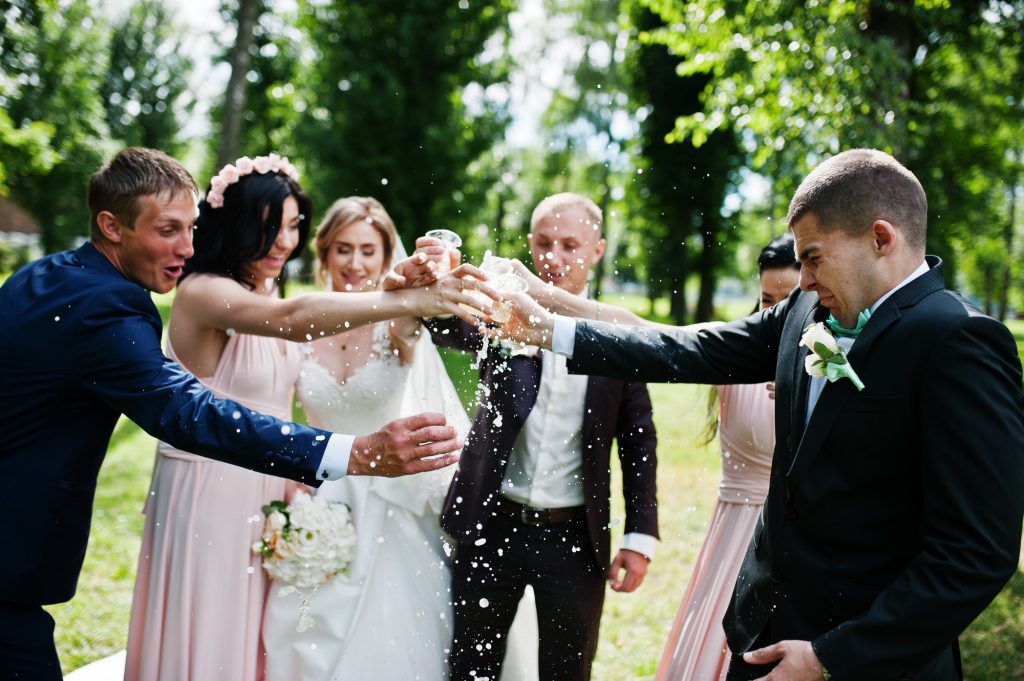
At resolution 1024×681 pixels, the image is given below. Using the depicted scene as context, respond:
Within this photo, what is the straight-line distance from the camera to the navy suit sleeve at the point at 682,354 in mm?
3006

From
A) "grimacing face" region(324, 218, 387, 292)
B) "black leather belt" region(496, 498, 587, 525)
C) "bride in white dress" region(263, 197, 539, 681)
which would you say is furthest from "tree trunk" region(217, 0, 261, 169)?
"black leather belt" region(496, 498, 587, 525)

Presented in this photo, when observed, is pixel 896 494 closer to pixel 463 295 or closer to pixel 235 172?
pixel 463 295

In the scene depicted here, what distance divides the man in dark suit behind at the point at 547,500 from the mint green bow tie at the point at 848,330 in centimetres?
137

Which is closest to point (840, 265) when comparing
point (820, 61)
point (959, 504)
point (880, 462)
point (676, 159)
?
point (880, 462)

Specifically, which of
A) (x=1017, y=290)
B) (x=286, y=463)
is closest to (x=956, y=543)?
(x=286, y=463)

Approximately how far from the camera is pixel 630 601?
673 cm

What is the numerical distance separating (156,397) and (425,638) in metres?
1.81

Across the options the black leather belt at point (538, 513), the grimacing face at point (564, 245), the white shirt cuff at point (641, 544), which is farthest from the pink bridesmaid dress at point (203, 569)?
the white shirt cuff at point (641, 544)

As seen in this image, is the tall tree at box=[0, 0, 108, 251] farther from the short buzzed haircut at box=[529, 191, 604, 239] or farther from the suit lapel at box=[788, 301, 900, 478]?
the suit lapel at box=[788, 301, 900, 478]

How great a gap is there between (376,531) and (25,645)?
157 cm

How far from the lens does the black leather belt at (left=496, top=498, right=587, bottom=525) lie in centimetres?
360

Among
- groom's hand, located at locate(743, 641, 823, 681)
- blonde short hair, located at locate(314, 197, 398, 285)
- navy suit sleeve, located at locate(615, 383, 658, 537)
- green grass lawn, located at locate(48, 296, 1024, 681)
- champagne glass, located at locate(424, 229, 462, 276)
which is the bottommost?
green grass lawn, located at locate(48, 296, 1024, 681)

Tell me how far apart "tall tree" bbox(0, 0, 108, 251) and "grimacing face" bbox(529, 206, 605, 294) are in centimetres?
1369

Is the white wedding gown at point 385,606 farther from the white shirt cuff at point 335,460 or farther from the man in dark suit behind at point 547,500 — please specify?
the white shirt cuff at point 335,460
